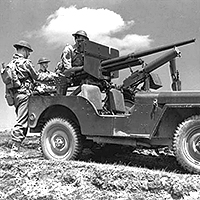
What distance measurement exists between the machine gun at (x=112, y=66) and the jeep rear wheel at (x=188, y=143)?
81.7 inches

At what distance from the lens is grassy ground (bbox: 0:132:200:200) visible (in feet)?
15.4

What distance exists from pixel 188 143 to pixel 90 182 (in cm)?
149

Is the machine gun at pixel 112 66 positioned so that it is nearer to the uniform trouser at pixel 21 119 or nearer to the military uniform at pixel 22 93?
the military uniform at pixel 22 93

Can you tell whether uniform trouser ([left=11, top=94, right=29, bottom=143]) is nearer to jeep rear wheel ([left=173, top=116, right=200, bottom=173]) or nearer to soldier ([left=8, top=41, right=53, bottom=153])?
soldier ([left=8, top=41, right=53, bottom=153])

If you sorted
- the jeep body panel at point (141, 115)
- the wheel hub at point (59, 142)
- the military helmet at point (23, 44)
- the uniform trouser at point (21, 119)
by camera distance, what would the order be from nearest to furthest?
the jeep body panel at point (141, 115) < the wheel hub at point (59, 142) < the uniform trouser at point (21, 119) < the military helmet at point (23, 44)

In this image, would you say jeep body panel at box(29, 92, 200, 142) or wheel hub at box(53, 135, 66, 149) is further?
wheel hub at box(53, 135, 66, 149)

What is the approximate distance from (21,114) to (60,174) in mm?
2175

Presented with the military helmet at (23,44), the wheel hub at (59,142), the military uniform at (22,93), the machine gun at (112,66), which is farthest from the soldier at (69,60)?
the wheel hub at (59,142)

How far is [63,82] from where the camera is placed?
7.43 meters

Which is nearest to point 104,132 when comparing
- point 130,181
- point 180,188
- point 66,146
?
point 66,146

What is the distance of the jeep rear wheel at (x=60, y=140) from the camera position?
6.66 meters

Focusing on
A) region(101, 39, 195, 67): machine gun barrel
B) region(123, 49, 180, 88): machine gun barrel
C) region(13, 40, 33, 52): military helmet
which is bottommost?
region(123, 49, 180, 88): machine gun barrel

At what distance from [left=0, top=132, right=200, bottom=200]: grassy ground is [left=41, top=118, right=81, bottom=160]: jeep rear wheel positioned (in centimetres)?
60

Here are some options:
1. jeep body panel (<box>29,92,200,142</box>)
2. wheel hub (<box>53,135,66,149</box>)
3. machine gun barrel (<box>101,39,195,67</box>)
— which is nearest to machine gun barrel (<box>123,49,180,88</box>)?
machine gun barrel (<box>101,39,195,67</box>)
